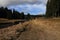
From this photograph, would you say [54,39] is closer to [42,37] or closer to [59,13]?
[42,37]

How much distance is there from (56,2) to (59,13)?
1.51 m

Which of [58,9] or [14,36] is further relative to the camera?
[58,9]

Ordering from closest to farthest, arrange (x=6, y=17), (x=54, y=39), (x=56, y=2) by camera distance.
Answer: (x=54, y=39), (x=56, y=2), (x=6, y=17)

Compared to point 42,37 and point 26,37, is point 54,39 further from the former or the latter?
point 26,37

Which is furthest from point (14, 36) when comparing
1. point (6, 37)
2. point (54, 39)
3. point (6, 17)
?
point (6, 17)

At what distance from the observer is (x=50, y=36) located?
42.1 ft

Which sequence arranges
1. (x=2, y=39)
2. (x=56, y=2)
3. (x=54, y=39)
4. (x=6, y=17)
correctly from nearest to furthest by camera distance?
1. (x=54, y=39)
2. (x=2, y=39)
3. (x=56, y=2)
4. (x=6, y=17)

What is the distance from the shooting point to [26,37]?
41.5 feet

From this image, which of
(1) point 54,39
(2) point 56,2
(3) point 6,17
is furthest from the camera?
(3) point 6,17

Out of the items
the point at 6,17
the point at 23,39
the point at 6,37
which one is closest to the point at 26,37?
the point at 23,39

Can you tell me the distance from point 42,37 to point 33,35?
0.69 m

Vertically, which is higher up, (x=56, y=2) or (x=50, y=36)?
(x=56, y=2)

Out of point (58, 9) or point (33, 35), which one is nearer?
point (33, 35)

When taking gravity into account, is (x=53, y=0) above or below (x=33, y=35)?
above
